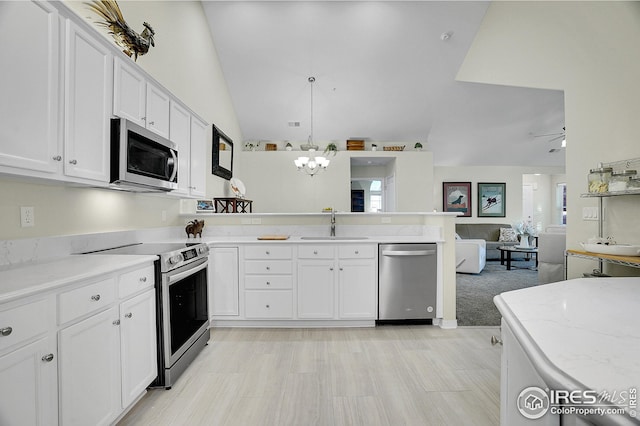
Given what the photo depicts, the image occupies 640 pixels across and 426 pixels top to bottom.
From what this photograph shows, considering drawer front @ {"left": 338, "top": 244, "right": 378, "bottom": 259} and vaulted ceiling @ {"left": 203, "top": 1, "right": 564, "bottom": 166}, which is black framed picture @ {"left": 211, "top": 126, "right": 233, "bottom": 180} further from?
drawer front @ {"left": 338, "top": 244, "right": 378, "bottom": 259}

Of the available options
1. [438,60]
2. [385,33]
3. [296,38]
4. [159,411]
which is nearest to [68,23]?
[159,411]

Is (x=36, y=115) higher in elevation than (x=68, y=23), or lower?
lower

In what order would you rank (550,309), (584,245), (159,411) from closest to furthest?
1. (550,309)
2. (159,411)
3. (584,245)

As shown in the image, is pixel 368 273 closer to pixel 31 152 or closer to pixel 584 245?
pixel 584 245

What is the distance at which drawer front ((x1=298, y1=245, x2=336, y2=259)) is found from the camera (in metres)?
3.02

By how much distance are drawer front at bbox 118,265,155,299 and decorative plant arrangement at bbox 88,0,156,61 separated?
1.65 metres

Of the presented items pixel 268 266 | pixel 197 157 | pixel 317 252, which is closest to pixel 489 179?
pixel 317 252

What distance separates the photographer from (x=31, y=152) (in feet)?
4.52

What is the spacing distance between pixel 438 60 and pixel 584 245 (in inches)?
146

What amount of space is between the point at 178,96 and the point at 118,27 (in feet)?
4.32

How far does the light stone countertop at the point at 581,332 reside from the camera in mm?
A: 503

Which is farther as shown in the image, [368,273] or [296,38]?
[296,38]

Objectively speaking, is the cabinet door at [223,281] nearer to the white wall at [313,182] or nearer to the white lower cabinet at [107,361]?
the white lower cabinet at [107,361]

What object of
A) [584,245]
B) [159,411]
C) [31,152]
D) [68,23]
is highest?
[68,23]
